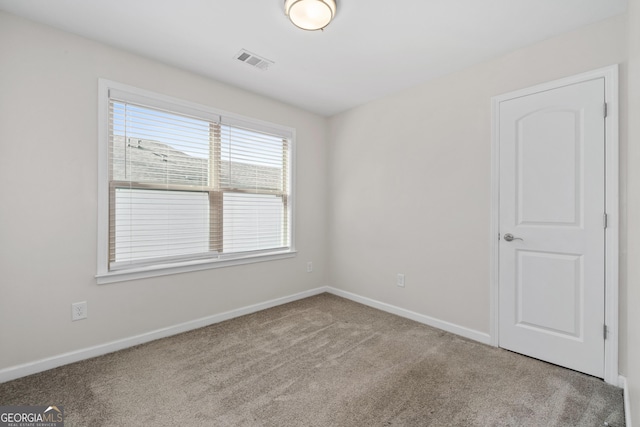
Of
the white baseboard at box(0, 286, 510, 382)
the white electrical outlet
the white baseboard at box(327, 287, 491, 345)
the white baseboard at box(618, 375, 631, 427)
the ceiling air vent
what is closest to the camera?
the white baseboard at box(618, 375, 631, 427)

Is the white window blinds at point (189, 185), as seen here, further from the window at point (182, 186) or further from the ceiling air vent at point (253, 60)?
the ceiling air vent at point (253, 60)

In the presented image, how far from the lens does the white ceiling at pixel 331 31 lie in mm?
1878

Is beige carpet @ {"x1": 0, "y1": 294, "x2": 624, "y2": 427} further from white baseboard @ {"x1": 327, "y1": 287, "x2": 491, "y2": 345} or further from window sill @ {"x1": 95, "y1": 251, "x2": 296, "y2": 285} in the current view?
window sill @ {"x1": 95, "y1": 251, "x2": 296, "y2": 285}

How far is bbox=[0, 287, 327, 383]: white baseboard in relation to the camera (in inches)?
77.2

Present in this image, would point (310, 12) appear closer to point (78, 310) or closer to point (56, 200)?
point (56, 200)

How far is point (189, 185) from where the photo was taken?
9.13 feet

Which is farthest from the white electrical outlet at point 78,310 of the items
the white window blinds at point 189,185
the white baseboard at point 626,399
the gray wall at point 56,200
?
the white baseboard at point 626,399

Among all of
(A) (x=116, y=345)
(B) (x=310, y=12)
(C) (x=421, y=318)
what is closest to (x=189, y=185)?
(A) (x=116, y=345)

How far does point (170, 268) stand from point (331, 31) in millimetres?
2441

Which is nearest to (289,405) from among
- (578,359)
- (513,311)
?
(513,311)

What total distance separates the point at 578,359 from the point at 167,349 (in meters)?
3.17

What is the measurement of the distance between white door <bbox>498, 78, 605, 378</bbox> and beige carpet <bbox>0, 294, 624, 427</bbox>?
8.9 inches

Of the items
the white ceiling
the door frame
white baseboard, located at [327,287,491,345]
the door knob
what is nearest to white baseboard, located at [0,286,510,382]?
white baseboard, located at [327,287,491,345]

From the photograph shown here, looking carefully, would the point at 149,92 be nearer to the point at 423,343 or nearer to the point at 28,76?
the point at 28,76
